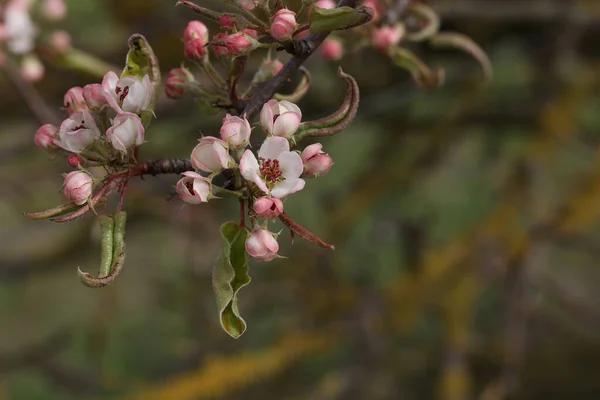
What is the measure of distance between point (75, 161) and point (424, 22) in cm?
46

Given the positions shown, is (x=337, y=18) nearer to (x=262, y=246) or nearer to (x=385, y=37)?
(x=262, y=246)

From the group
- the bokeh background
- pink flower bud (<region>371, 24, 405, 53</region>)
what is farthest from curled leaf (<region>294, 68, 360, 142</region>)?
the bokeh background

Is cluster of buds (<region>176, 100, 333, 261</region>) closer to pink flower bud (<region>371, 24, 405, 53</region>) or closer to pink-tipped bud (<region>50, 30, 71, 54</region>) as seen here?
pink flower bud (<region>371, 24, 405, 53</region>)

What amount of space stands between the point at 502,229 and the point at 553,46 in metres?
0.57

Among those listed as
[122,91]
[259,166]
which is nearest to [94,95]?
[122,91]

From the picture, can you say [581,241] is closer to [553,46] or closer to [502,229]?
[502,229]

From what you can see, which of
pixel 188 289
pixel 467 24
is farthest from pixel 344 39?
pixel 188 289

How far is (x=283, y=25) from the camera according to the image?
1.24 ft

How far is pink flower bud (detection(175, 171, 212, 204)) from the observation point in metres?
0.38

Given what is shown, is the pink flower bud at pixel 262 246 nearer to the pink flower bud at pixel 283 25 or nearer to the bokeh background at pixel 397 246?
the pink flower bud at pixel 283 25

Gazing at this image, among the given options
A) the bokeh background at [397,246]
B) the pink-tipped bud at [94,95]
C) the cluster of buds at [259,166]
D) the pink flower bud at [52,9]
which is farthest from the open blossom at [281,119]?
the bokeh background at [397,246]

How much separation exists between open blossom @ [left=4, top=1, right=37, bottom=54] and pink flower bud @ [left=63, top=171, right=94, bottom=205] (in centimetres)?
54

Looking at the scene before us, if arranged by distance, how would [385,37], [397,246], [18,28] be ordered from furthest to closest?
[397,246] < [18,28] < [385,37]

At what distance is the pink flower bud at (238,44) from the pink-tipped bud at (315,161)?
78 millimetres
